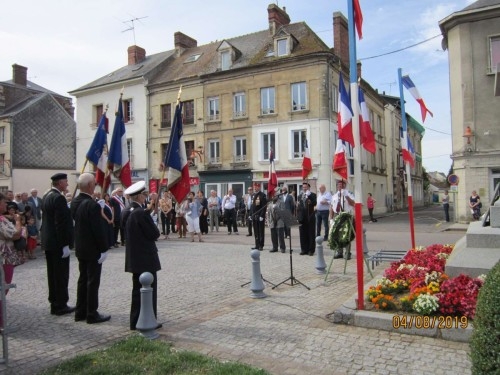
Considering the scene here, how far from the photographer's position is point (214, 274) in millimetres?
9336

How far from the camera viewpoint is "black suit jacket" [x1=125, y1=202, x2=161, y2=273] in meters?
5.62

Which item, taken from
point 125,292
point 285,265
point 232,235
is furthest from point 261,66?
point 125,292

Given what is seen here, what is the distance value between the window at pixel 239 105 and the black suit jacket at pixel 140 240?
24260mm

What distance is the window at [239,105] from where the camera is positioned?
29.4m

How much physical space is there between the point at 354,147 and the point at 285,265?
4.83 meters

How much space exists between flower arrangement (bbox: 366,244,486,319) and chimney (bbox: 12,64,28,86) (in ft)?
155

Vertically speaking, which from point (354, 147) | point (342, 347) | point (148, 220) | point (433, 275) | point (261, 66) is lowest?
point (342, 347)

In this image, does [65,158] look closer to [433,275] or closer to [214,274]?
[214,274]

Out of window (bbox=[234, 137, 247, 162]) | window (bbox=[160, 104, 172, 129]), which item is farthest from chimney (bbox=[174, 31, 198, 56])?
window (bbox=[234, 137, 247, 162])

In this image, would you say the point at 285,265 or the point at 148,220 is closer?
the point at 148,220

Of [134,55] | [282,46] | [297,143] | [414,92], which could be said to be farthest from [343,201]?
[134,55]

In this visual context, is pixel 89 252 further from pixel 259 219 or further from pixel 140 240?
pixel 259 219

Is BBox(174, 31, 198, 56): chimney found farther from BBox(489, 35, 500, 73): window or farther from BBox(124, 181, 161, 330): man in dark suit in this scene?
BBox(124, 181, 161, 330): man in dark suit

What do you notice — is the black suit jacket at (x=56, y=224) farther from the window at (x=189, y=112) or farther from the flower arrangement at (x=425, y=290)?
the window at (x=189, y=112)
